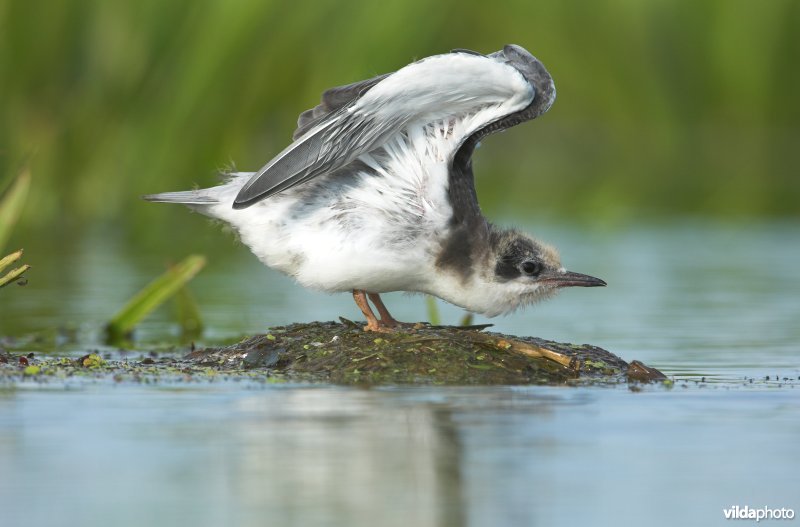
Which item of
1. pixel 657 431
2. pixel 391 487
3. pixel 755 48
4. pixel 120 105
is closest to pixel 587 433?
pixel 657 431

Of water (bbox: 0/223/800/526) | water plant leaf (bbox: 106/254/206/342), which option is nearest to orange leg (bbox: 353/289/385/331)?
water (bbox: 0/223/800/526)

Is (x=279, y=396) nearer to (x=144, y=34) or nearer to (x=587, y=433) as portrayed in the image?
(x=587, y=433)

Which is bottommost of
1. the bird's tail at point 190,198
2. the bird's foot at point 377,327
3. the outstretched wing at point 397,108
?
the bird's foot at point 377,327

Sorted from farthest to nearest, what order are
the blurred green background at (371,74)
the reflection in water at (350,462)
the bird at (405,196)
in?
the blurred green background at (371,74) < the bird at (405,196) < the reflection in water at (350,462)

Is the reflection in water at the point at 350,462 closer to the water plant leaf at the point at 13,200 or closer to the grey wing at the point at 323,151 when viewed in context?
the grey wing at the point at 323,151

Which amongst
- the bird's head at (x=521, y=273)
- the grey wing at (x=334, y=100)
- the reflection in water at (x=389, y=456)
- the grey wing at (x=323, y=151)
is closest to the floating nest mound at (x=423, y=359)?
the bird's head at (x=521, y=273)

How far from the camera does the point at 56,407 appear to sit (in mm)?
7195

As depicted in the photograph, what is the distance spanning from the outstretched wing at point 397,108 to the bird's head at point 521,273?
67 centimetres

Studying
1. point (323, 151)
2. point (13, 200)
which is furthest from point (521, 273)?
point (13, 200)

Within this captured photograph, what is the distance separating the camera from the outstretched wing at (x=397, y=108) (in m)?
8.46

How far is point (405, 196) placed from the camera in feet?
29.0

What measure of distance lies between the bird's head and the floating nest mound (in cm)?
27

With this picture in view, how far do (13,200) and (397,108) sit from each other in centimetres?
264

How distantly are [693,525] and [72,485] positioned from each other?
223 cm
